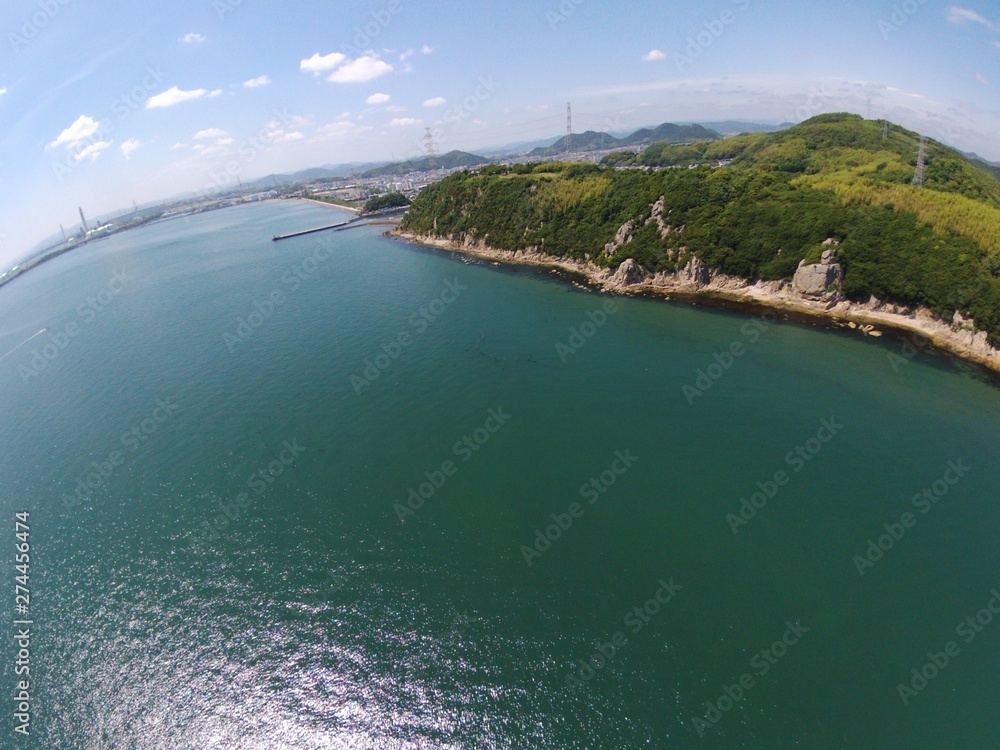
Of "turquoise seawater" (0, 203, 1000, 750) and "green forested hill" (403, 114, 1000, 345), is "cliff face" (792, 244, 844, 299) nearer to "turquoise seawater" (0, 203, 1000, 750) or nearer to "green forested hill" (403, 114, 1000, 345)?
"green forested hill" (403, 114, 1000, 345)

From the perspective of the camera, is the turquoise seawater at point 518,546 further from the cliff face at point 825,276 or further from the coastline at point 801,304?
the cliff face at point 825,276

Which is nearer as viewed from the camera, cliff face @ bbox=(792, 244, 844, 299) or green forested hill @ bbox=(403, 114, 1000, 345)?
green forested hill @ bbox=(403, 114, 1000, 345)

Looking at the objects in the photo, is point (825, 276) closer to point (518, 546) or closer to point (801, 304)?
point (801, 304)

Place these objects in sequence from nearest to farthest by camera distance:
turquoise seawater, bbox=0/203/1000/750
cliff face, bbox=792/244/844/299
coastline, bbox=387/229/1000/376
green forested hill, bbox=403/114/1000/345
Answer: turquoise seawater, bbox=0/203/1000/750, coastline, bbox=387/229/1000/376, green forested hill, bbox=403/114/1000/345, cliff face, bbox=792/244/844/299

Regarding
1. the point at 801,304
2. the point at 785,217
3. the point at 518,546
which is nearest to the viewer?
the point at 518,546

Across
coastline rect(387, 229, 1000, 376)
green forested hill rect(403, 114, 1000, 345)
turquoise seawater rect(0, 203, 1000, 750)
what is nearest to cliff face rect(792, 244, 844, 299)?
green forested hill rect(403, 114, 1000, 345)

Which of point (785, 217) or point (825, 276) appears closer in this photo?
point (825, 276)

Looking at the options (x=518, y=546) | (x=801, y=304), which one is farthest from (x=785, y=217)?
(x=518, y=546)
